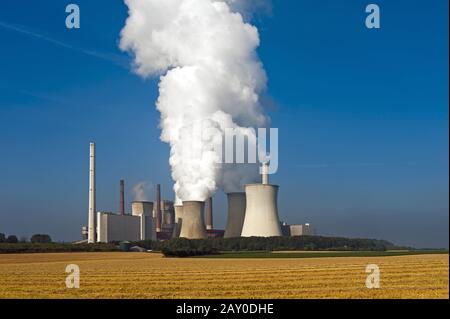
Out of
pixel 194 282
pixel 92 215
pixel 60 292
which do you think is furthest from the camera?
pixel 92 215

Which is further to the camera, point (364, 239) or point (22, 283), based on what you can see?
point (364, 239)

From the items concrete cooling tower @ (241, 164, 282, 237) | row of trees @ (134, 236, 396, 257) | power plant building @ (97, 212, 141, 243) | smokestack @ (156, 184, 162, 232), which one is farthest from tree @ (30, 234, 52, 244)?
concrete cooling tower @ (241, 164, 282, 237)

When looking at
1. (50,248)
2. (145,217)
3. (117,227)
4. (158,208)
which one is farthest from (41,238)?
(50,248)

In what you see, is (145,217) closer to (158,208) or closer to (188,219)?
(158,208)

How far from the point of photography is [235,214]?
5766 centimetres

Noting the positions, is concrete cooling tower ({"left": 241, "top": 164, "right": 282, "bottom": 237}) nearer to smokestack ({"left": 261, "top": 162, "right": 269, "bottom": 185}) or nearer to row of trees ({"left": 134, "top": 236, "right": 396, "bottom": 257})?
row of trees ({"left": 134, "top": 236, "right": 396, "bottom": 257})

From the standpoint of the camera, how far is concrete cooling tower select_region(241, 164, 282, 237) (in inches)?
1906

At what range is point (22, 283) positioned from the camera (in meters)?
17.8

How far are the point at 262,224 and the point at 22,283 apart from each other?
31.9 meters

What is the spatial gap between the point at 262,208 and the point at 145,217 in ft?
91.4
